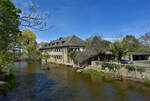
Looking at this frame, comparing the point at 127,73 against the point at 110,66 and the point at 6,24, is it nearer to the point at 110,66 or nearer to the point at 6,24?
the point at 110,66

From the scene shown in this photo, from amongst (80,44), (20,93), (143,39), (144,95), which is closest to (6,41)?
(20,93)

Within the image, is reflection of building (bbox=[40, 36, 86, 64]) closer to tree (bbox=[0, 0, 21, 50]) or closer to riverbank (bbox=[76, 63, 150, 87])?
riverbank (bbox=[76, 63, 150, 87])

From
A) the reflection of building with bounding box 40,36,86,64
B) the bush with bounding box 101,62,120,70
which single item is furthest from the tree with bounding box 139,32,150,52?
the bush with bounding box 101,62,120,70

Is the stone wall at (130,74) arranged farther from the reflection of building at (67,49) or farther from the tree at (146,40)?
the tree at (146,40)

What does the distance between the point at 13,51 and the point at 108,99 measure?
7375 millimetres

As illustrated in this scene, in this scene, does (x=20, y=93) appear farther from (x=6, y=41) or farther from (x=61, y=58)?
(x=61, y=58)

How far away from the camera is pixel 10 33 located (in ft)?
18.5

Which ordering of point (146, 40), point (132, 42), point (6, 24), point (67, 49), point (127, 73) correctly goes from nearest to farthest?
point (6, 24) → point (127, 73) → point (67, 49) → point (146, 40) → point (132, 42)

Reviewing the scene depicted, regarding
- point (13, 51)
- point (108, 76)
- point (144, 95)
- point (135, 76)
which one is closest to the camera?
point (13, 51)

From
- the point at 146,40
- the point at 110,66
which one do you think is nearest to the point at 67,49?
the point at 110,66

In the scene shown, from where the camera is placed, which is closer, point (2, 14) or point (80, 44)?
point (2, 14)

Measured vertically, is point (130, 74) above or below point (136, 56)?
below

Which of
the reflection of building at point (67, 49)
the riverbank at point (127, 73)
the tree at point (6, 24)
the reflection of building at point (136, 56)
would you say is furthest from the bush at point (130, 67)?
the reflection of building at point (136, 56)

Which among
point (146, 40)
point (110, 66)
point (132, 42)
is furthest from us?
point (132, 42)
